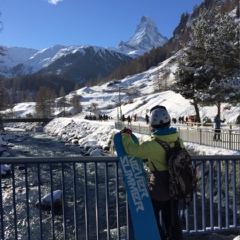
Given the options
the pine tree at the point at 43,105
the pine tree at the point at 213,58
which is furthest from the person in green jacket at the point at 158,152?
the pine tree at the point at 43,105

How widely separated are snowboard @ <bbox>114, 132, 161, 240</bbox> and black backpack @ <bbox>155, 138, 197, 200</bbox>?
0.37 m

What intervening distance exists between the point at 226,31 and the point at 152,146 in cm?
2105

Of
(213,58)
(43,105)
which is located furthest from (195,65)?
(43,105)

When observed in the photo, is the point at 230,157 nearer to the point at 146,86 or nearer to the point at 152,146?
the point at 152,146

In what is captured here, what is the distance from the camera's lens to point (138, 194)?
381cm

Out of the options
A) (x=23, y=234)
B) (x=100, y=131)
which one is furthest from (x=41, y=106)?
(x=23, y=234)

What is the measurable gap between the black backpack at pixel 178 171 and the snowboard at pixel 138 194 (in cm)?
37

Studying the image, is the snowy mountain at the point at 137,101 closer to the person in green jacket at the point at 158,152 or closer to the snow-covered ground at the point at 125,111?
the snow-covered ground at the point at 125,111

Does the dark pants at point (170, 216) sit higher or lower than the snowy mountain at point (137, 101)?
lower

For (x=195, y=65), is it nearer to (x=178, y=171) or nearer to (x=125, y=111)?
(x=178, y=171)

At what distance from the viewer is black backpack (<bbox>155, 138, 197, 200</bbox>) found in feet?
11.7

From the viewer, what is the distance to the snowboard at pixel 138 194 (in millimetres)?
3807

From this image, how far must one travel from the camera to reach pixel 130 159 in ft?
12.6

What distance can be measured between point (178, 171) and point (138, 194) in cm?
61
